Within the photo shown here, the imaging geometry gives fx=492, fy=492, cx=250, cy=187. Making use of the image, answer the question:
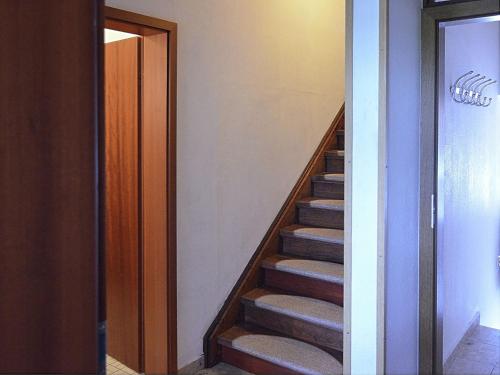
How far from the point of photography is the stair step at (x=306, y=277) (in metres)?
2.95

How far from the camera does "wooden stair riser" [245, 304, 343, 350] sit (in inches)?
107

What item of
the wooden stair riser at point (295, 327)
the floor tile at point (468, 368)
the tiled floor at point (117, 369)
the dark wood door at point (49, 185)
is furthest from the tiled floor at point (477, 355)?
the dark wood door at point (49, 185)

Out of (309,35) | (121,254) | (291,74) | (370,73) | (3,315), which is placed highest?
(309,35)

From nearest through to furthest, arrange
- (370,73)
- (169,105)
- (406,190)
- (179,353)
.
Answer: (370,73) → (406,190) → (169,105) → (179,353)

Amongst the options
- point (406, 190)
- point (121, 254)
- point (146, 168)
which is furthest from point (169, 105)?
point (406, 190)

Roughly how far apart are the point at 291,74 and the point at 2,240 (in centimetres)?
302

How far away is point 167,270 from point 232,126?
983 millimetres

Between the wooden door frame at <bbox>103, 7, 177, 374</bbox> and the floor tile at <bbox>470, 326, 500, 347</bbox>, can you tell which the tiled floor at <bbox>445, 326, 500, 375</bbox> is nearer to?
the floor tile at <bbox>470, 326, 500, 347</bbox>

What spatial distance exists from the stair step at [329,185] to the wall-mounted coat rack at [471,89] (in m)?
1.01

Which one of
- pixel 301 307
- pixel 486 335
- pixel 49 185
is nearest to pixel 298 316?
pixel 301 307

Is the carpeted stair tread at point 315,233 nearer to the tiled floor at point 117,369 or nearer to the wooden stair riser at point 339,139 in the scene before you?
the wooden stair riser at point 339,139

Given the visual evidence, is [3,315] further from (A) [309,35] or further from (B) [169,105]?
(A) [309,35]

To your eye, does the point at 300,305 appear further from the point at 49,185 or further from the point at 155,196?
the point at 49,185

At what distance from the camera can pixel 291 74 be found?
3.54 m
